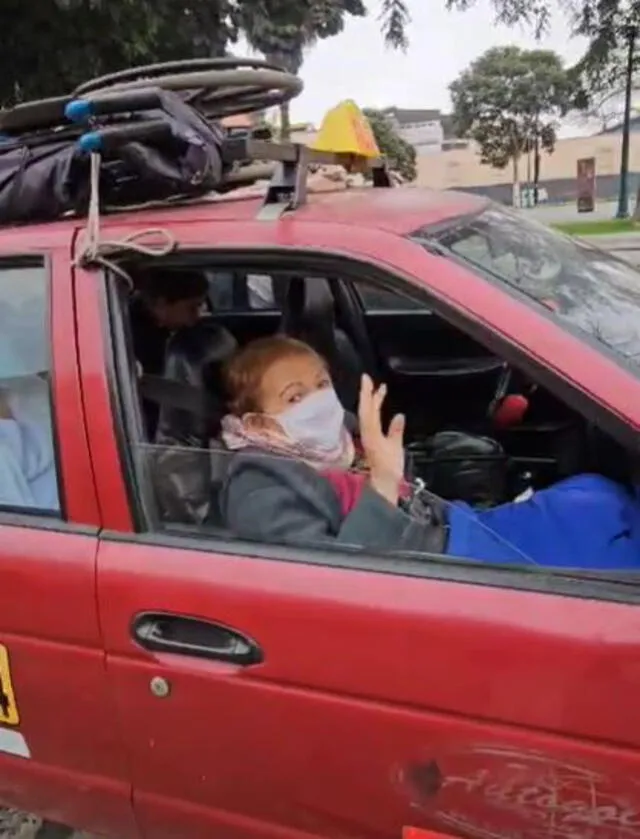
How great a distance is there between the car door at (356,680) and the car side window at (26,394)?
169mm

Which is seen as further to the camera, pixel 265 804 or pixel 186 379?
pixel 186 379

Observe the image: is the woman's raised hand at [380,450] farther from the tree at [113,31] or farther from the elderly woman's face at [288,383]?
the tree at [113,31]

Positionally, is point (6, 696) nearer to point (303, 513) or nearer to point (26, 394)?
point (26, 394)

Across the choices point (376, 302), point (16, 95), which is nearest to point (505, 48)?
point (16, 95)

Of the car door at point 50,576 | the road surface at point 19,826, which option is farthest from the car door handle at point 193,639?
the road surface at point 19,826

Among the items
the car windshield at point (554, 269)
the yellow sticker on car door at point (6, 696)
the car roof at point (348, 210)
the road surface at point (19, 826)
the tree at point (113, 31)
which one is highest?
→ the tree at point (113, 31)

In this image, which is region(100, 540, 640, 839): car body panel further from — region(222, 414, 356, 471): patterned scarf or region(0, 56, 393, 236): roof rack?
region(0, 56, 393, 236): roof rack

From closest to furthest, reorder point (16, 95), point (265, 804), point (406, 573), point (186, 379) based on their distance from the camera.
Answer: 1. point (406, 573)
2. point (265, 804)
3. point (186, 379)
4. point (16, 95)

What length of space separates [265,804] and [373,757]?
11.2 inches

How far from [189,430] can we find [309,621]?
22.7 inches

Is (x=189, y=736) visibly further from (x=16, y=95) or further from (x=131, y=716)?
(x=16, y=95)

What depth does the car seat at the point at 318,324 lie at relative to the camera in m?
2.98

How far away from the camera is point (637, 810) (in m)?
1.62

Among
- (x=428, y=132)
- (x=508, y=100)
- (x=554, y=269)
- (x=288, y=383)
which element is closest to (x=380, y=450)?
(x=288, y=383)
